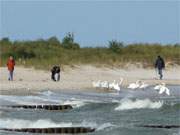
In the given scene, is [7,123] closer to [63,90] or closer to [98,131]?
[98,131]

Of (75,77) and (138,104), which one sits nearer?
(138,104)

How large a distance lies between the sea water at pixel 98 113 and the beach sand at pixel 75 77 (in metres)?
1.99

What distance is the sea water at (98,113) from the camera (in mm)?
20266

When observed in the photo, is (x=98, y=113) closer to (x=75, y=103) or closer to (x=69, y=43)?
(x=75, y=103)

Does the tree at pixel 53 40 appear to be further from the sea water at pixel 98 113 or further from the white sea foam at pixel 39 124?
the white sea foam at pixel 39 124

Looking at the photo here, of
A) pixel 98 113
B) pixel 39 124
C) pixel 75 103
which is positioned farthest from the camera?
pixel 75 103

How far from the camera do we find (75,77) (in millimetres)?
47406

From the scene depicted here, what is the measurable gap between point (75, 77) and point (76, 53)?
38.0 ft

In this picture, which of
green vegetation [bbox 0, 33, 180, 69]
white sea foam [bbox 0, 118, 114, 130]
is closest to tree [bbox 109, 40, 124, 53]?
green vegetation [bbox 0, 33, 180, 69]

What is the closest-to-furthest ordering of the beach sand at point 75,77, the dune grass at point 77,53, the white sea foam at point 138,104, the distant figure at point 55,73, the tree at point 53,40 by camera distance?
the white sea foam at point 138,104, the beach sand at point 75,77, the distant figure at point 55,73, the dune grass at point 77,53, the tree at point 53,40

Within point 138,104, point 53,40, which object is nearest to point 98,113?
point 138,104

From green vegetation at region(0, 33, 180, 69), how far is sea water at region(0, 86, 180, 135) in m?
17.3

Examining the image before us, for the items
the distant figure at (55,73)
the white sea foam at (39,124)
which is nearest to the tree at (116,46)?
the distant figure at (55,73)

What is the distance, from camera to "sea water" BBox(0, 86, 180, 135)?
20266 mm
